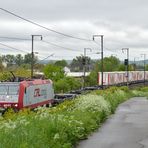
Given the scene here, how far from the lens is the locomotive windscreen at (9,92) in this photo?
31.9 m

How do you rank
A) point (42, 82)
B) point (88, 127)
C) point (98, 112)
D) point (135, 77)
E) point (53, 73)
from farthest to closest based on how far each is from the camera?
point (135, 77)
point (53, 73)
point (42, 82)
point (98, 112)
point (88, 127)

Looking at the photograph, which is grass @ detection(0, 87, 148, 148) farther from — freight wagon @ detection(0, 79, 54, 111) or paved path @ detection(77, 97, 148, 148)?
freight wagon @ detection(0, 79, 54, 111)

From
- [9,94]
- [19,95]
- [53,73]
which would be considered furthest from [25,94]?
[53,73]

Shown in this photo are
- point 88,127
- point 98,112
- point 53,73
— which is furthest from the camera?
point 53,73

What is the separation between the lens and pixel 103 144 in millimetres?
14594

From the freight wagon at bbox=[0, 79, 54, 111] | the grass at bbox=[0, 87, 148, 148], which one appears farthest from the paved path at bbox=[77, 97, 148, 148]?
the freight wagon at bbox=[0, 79, 54, 111]

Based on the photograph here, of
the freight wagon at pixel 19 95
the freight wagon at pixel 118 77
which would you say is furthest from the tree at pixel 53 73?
the freight wagon at pixel 19 95

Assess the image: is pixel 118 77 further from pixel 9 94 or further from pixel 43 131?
pixel 43 131

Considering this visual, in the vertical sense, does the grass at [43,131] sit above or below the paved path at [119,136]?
above

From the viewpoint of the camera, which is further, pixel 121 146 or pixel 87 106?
pixel 87 106

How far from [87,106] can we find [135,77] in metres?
89.6

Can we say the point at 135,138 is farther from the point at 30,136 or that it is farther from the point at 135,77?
the point at 135,77

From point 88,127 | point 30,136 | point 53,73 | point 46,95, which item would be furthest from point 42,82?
point 53,73

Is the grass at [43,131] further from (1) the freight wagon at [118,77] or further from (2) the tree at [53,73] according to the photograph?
(2) the tree at [53,73]
